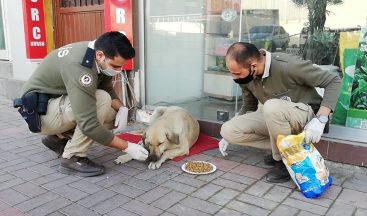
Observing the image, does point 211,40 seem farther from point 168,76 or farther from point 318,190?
point 318,190

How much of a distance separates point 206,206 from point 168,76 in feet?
9.15

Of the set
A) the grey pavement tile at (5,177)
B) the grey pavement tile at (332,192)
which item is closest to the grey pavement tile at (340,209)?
the grey pavement tile at (332,192)

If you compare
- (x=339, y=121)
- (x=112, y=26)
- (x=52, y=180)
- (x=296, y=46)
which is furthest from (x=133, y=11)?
(x=339, y=121)

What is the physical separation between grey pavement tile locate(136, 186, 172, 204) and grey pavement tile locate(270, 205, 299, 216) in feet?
2.91

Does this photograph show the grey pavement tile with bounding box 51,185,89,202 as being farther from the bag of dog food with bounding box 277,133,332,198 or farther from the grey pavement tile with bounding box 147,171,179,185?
the bag of dog food with bounding box 277,133,332,198

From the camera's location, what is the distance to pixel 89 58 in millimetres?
3008

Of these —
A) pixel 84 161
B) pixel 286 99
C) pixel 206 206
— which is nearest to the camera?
pixel 206 206

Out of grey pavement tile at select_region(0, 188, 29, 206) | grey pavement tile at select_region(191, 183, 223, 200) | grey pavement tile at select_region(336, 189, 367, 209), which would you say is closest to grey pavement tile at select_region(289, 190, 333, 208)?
grey pavement tile at select_region(336, 189, 367, 209)

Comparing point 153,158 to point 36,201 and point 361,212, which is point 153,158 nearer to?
Answer: point 36,201

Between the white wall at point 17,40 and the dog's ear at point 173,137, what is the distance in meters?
3.93

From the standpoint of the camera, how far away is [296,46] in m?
4.01

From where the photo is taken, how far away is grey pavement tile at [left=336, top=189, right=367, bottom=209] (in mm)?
2754

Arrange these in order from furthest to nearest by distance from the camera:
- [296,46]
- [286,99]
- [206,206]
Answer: [296,46], [286,99], [206,206]

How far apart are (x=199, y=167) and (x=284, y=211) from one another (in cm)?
102
